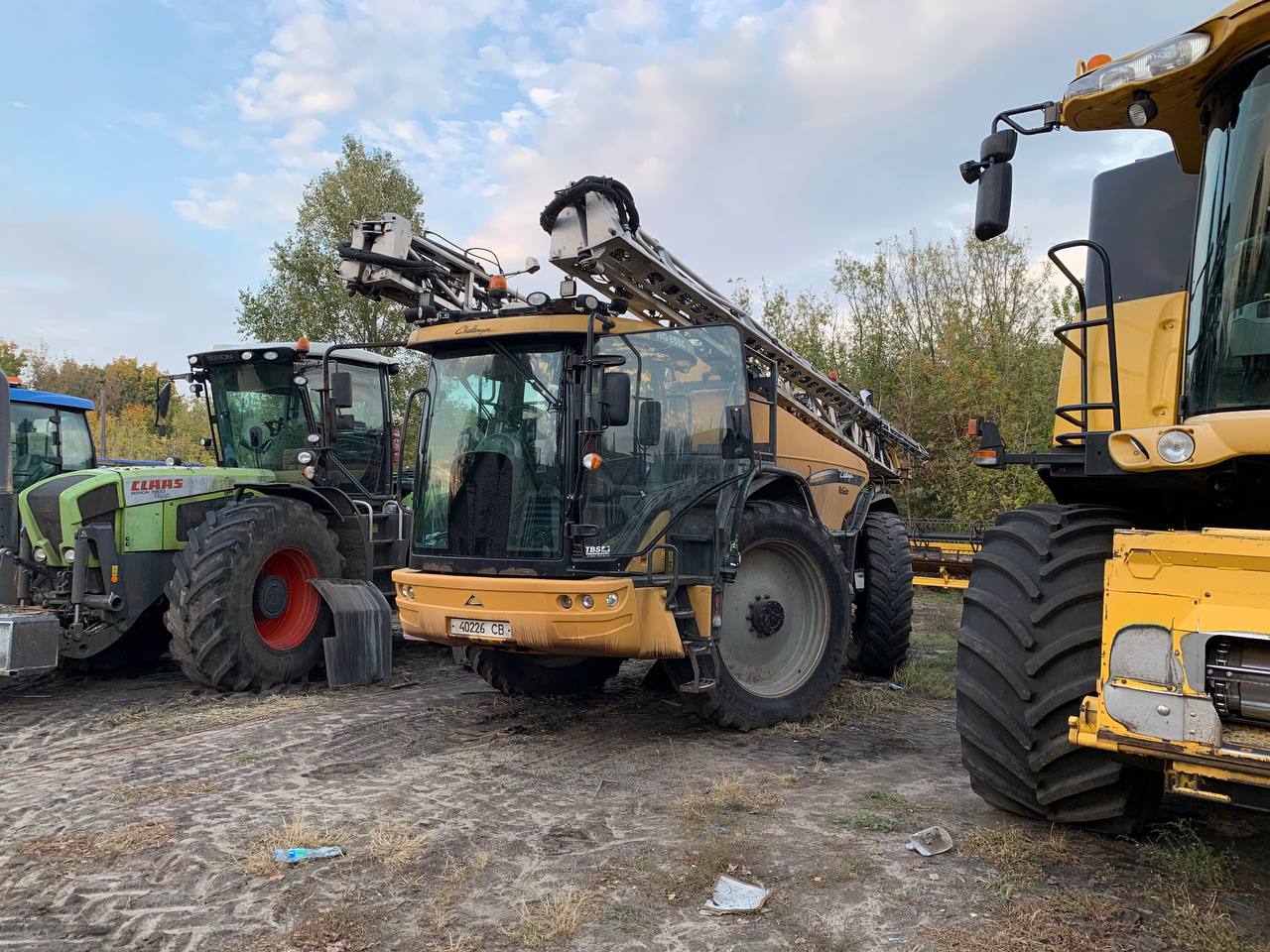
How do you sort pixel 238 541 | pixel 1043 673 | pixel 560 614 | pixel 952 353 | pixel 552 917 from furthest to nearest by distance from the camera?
pixel 952 353 < pixel 238 541 < pixel 560 614 < pixel 1043 673 < pixel 552 917

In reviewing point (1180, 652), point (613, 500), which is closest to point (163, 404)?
point (613, 500)

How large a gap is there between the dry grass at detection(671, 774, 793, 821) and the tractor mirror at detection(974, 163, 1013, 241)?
2670 mm

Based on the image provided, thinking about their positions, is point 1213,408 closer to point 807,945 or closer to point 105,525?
point 807,945

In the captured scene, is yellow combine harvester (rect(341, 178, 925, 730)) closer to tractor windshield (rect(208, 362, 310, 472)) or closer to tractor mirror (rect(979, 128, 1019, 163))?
tractor mirror (rect(979, 128, 1019, 163))

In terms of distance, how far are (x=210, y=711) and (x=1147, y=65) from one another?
250 inches

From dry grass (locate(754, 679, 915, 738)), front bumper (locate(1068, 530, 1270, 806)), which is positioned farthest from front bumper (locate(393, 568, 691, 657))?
front bumper (locate(1068, 530, 1270, 806))

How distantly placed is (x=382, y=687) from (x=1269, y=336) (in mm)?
6134

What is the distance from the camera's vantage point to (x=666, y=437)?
5.48 m

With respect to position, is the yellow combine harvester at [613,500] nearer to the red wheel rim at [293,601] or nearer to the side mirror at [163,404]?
the red wheel rim at [293,601]

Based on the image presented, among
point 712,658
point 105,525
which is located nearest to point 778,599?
point 712,658

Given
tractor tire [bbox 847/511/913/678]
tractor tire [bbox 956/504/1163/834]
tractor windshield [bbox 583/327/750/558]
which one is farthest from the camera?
tractor tire [bbox 847/511/913/678]

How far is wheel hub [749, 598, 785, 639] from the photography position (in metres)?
5.91

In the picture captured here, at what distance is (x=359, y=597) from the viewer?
7.32m

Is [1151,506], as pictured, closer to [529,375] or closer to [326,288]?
[529,375]
